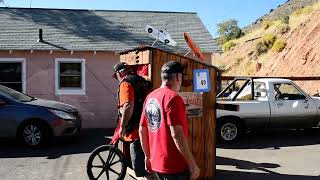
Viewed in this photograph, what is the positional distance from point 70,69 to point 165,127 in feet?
39.1

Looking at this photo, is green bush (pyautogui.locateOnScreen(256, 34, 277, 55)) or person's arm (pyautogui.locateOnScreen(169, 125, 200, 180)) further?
green bush (pyautogui.locateOnScreen(256, 34, 277, 55))

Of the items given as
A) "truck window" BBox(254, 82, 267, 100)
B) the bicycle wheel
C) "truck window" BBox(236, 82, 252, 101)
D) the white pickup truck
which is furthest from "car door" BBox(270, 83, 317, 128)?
the bicycle wheel

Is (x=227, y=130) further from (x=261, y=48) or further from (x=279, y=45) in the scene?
(x=261, y=48)

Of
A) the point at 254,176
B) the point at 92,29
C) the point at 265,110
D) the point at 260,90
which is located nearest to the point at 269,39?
the point at 92,29

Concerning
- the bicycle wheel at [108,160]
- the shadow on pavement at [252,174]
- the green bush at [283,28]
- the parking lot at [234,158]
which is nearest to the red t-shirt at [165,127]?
the bicycle wheel at [108,160]

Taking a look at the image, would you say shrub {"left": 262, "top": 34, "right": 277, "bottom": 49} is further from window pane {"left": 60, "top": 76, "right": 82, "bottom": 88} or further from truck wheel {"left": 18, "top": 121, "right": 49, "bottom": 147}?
truck wheel {"left": 18, "top": 121, "right": 49, "bottom": 147}

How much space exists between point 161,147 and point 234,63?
146 feet

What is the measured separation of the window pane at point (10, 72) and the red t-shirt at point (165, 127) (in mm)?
11947

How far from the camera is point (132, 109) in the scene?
686cm

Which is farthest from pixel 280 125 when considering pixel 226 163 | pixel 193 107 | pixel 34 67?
pixel 34 67

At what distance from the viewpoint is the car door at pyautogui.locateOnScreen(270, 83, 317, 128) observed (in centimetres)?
1252

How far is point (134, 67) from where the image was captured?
323 inches

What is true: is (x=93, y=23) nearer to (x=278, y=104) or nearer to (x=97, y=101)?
(x=97, y=101)

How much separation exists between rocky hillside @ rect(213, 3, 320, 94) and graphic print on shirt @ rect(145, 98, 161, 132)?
24.5 m
